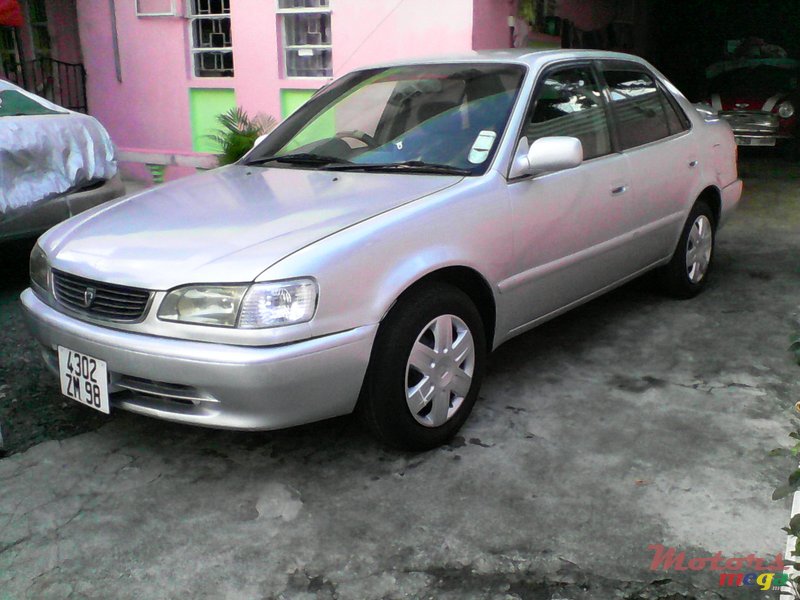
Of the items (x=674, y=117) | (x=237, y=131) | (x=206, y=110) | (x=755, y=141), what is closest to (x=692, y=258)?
(x=674, y=117)

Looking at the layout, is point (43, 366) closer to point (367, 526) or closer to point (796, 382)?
point (367, 526)

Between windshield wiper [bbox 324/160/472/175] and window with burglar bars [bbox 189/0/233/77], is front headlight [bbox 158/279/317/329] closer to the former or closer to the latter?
windshield wiper [bbox 324/160/472/175]

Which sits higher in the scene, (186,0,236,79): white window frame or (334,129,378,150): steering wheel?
(186,0,236,79): white window frame

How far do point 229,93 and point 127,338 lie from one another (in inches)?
259

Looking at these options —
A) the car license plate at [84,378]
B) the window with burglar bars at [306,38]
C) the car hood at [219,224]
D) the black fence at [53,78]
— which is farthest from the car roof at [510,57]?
the black fence at [53,78]

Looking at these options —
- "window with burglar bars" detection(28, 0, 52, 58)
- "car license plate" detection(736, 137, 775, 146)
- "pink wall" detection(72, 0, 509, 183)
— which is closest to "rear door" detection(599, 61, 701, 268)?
"pink wall" detection(72, 0, 509, 183)

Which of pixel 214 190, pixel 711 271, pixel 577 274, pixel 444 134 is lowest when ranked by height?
pixel 711 271

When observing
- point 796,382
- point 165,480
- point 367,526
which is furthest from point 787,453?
point 165,480

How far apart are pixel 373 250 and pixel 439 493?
0.90 meters

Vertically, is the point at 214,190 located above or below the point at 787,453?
above

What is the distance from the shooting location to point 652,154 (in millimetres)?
4508

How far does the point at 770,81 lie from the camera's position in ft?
38.8

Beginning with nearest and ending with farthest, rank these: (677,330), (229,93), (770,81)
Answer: (677,330) → (229,93) → (770,81)

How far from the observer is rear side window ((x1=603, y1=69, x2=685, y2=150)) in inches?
173
